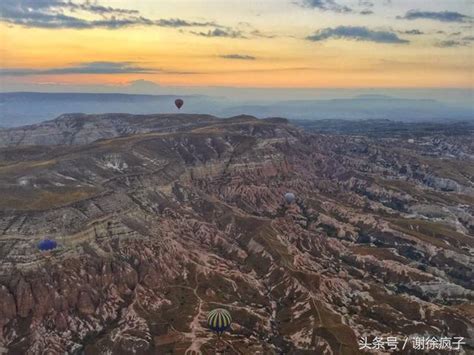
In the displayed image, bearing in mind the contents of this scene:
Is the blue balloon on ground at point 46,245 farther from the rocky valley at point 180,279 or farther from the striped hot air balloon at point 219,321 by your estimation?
the striped hot air balloon at point 219,321

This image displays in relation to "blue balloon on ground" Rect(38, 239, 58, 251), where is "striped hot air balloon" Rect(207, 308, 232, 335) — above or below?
below

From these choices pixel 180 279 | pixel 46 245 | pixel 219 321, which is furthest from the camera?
pixel 180 279

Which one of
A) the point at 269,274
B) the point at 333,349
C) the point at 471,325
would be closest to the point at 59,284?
the point at 269,274

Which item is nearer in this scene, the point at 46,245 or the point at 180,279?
the point at 46,245

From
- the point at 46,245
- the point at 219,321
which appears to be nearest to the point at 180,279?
the point at 219,321

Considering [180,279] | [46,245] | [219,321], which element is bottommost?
[180,279]

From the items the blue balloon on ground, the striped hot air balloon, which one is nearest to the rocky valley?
the blue balloon on ground

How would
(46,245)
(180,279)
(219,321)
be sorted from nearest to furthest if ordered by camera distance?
1. (219,321)
2. (46,245)
3. (180,279)

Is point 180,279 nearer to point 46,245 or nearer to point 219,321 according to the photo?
point 219,321

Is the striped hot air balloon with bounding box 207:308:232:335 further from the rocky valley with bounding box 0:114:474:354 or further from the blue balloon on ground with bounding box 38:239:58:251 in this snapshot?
the blue balloon on ground with bounding box 38:239:58:251

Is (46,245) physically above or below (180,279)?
above

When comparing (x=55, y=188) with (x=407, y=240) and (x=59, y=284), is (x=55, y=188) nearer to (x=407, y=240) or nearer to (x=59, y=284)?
(x=59, y=284)

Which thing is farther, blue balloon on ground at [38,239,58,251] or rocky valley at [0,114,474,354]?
blue balloon on ground at [38,239,58,251]
